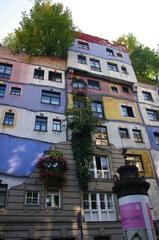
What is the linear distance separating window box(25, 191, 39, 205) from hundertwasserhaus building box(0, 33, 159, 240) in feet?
0.21

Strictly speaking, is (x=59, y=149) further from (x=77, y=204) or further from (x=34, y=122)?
(x=77, y=204)

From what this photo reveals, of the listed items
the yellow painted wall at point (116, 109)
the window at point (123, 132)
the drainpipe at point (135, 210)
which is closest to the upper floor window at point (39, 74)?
the yellow painted wall at point (116, 109)

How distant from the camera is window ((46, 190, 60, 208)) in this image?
15.7 m

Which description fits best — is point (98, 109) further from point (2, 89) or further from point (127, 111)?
point (2, 89)

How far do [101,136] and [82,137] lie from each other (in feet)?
7.72

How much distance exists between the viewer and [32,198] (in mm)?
15516

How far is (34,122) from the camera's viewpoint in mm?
19094

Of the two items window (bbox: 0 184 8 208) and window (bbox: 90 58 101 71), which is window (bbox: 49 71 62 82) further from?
window (bbox: 0 184 8 208)

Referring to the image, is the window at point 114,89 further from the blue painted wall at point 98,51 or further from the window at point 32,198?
the window at point 32,198

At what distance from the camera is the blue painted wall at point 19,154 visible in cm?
1603

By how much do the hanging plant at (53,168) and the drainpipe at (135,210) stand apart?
8.43 metres

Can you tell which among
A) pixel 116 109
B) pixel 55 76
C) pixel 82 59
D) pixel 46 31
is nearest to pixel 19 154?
pixel 55 76

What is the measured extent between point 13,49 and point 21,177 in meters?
14.4

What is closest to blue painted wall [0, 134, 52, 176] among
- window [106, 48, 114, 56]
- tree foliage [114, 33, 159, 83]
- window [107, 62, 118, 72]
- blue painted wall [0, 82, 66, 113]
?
blue painted wall [0, 82, 66, 113]
